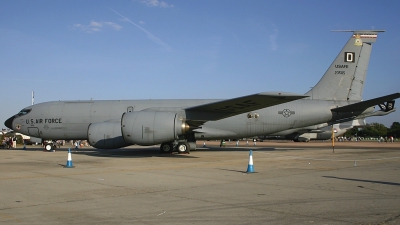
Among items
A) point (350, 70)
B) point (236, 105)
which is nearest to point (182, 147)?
point (236, 105)

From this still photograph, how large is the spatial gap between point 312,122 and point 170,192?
1680cm

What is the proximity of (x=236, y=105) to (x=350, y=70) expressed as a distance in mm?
9278

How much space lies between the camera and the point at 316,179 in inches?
400

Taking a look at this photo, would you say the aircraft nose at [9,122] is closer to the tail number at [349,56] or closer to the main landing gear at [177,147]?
the main landing gear at [177,147]

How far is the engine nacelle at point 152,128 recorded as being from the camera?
17719 mm

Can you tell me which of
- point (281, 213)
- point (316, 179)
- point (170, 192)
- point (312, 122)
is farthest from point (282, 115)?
point (281, 213)

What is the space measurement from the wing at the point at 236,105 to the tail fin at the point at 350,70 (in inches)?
261

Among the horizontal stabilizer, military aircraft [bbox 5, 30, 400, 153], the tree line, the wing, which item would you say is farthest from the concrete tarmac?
the tree line

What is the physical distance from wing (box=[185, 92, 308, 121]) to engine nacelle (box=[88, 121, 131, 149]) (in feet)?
13.0

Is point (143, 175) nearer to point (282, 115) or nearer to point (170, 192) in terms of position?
point (170, 192)

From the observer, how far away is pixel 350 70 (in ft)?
77.3

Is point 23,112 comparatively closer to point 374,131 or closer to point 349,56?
point 349,56

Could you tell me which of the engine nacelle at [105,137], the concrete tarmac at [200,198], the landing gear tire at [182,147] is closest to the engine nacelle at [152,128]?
the engine nacelle at [105,137]

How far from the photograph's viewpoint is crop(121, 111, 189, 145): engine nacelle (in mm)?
17719
